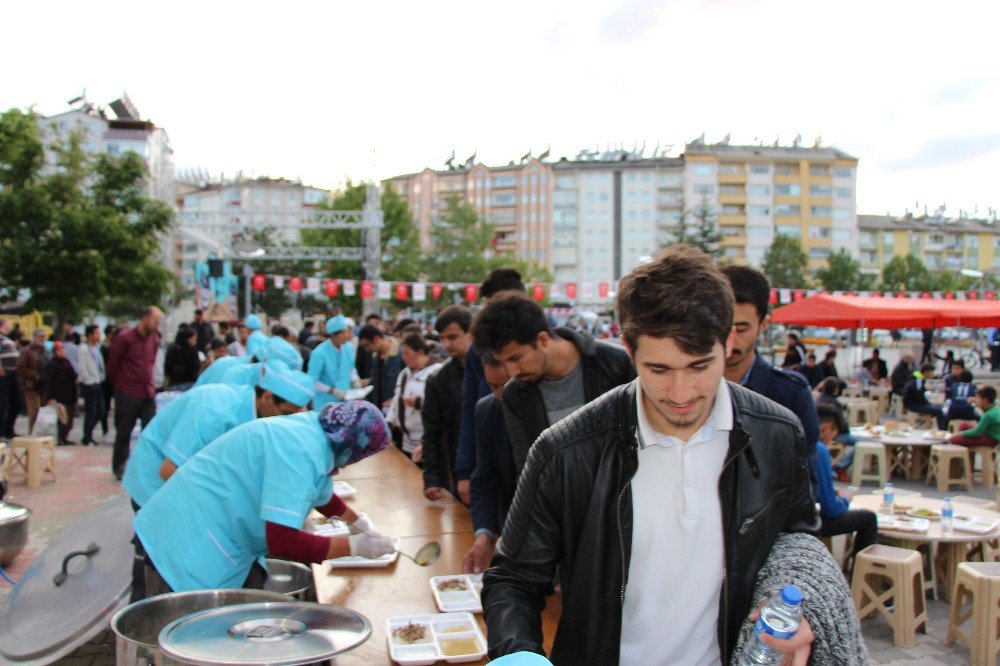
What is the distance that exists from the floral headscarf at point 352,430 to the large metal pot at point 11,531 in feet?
12.3

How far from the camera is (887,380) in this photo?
18.3 m

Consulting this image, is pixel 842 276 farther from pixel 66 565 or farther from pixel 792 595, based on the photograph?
pixel 792 595

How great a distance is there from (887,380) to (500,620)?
19.1 meters

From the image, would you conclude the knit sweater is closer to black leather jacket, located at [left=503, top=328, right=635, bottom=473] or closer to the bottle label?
the bottle label

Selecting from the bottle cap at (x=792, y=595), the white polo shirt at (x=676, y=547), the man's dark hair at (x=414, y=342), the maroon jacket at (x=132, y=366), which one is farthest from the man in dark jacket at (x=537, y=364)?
the maroon jacket at (x=132, y=366)

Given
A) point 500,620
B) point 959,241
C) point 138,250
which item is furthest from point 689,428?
point 959,241

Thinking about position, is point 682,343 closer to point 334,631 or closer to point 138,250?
point 334,631

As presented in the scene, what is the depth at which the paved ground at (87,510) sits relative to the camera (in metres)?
4.80

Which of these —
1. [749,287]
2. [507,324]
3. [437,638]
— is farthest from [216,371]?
[749,287]

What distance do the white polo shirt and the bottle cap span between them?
0.17m

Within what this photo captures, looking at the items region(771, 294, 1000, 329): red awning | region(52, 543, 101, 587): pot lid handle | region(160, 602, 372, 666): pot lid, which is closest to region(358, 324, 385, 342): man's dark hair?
region(52, 543, 101, 587): pot lid handle

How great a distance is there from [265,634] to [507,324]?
48.1 inches

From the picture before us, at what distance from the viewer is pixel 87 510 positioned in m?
7.71

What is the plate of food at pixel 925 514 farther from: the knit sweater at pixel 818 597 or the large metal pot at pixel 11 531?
the large metal pot at pixel 11 531
